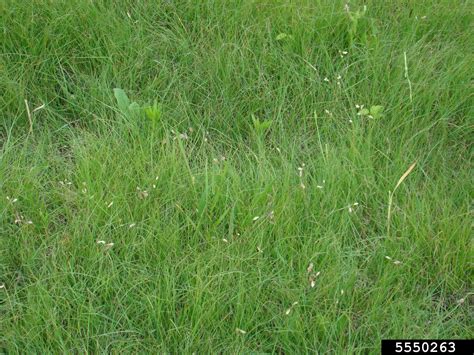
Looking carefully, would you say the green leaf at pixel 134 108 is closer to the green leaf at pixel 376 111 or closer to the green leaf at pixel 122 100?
the green leaf at pixel 122 100

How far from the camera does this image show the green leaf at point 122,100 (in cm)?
309

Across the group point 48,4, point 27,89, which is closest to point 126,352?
point 27,89

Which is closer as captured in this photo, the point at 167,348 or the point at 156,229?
the point at 167,348

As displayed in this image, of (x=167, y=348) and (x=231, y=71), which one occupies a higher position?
(x=231, y=71)

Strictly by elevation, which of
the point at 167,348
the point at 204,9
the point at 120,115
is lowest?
the point at 167,348

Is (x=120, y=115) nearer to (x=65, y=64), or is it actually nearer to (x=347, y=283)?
(x=65, y=64)

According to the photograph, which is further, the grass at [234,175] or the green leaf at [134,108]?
the green leaf at [134,108]

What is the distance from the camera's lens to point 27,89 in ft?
10.6

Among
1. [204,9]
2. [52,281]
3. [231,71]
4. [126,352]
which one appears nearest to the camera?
[126,352]

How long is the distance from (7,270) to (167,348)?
693mm

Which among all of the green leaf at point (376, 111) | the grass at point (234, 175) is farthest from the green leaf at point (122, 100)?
the green leaf at point (376, 111)

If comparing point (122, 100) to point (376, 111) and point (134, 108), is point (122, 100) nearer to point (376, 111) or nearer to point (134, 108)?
point (134, 108)

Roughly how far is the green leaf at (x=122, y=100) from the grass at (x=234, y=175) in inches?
0.8

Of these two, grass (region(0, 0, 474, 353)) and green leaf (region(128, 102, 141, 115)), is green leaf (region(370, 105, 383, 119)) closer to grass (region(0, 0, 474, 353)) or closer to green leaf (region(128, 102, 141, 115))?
grass (region(0, 0, 474, 353))
